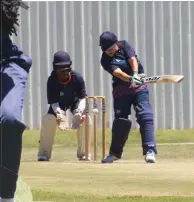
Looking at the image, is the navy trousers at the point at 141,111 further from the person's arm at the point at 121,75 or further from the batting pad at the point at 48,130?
the batting pad at the point at 48,130

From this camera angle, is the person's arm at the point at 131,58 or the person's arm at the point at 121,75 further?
the person's arm at the point at 131,58

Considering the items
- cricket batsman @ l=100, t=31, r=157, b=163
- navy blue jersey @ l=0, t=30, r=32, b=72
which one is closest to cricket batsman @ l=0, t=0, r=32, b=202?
navy blue jersey @ l=0, t=30, r=32, b=72

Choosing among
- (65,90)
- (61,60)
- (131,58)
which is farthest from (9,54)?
(65,90)

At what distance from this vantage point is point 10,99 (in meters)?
6.31

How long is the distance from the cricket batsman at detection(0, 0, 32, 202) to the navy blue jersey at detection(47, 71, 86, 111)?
18.3 feet

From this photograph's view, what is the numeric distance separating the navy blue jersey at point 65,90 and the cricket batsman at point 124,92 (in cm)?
106

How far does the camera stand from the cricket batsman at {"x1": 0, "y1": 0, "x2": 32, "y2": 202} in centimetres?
629

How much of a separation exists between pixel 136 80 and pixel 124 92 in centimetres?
26

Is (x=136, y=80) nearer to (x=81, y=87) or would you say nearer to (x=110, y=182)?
(x=81, y=87)

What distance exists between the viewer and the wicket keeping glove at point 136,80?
36.5ft

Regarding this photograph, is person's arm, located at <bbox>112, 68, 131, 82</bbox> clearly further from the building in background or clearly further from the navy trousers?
the building in background

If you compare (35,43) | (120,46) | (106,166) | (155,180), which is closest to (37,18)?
(35,43)

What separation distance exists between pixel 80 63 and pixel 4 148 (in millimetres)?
11628

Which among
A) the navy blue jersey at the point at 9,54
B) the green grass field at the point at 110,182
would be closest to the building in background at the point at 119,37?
the green grass field at the point at 110,182
